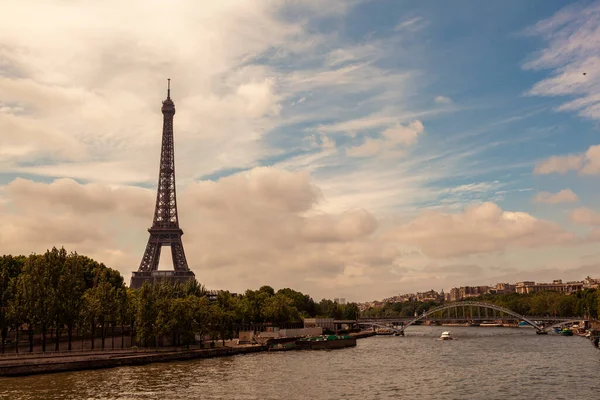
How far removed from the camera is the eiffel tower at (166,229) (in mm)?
134000

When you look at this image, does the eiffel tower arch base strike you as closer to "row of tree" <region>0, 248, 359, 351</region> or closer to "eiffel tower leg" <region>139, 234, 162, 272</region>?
"eiffel tower leg" <region>139, 234, 162, 272</region>

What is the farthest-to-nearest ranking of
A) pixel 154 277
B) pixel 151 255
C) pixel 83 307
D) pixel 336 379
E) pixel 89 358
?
pixel 151 255 < pixel 154 277 < pixel 83 307 < pixel 89 358 < pixel 336 379

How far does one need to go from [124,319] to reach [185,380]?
26.2 meters

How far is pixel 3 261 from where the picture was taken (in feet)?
268

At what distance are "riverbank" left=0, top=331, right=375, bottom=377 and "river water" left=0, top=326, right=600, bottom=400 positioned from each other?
1556 mm

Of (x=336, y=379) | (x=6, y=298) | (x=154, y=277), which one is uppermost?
(x=154, y=277)

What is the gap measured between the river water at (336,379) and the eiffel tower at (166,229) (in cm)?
5728

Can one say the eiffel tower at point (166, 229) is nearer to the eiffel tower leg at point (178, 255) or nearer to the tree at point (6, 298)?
the eiffel tower leg at point (178, 255)

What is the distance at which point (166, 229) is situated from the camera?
13938cm

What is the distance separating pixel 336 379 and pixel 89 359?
81.8 ft

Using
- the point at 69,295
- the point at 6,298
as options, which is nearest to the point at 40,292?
the point at 69,295

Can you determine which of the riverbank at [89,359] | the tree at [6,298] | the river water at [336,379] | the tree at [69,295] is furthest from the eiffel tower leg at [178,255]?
the tree at [69,295]

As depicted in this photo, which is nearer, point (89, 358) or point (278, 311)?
point (89, 358)

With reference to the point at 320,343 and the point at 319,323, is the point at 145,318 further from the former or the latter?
the point at 319,323
